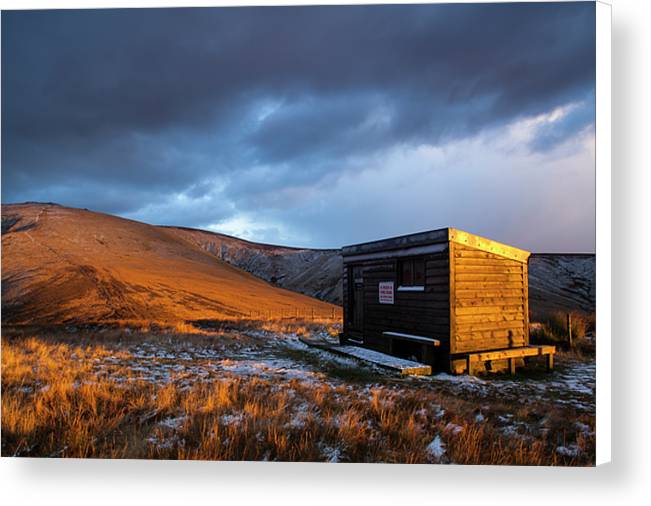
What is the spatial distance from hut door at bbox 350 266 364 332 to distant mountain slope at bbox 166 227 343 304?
4456cm

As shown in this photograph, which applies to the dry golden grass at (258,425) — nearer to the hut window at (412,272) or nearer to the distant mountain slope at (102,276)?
the hut window at (412,272)

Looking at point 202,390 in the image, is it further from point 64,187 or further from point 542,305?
point 542,305

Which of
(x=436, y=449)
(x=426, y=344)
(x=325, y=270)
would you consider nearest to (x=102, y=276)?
(x=426, y=344)

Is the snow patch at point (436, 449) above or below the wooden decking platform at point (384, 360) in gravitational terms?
below

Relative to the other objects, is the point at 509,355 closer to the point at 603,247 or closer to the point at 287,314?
the point at 603,247

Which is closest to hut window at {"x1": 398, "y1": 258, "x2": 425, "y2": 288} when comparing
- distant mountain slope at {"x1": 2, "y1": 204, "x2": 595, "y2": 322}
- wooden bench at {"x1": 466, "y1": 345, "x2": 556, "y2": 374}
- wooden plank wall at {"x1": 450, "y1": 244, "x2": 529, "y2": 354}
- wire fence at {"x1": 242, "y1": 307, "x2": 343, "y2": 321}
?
wooden plank wall at {"x1": 450, "y1": 244, "x2": 529, "y2": 354}

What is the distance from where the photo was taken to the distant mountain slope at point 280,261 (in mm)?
61062

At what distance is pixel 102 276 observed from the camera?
851 inches

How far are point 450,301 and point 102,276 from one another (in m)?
19.5

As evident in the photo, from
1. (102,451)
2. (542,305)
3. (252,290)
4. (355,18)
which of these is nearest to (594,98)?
(355,18)

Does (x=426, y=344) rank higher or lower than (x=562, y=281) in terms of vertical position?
lower

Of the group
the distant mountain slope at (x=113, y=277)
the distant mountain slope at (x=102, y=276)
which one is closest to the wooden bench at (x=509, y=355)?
the distant mountain slope at (x=113, y=277)

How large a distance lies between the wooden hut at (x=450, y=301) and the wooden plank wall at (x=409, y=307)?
0.07ft

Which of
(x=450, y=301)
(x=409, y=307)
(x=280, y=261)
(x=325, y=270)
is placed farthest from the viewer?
(x=280, y=261)
